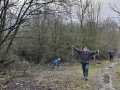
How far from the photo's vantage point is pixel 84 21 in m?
33.1

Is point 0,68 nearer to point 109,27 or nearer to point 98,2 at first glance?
point 98,2

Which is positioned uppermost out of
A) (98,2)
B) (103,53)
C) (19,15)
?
(98,2)

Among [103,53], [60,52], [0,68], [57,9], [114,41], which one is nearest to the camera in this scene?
[57,9]

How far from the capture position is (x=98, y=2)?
118 ft

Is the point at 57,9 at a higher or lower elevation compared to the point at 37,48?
higher

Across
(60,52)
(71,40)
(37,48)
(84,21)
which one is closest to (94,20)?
(84,21)

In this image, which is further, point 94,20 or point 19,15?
point 94,20

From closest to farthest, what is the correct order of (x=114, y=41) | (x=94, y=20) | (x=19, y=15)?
(x=19, y=15) → (x=94, y=20) → (x=114, y=41)

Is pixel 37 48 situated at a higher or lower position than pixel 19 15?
lower

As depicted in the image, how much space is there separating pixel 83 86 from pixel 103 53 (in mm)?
33666

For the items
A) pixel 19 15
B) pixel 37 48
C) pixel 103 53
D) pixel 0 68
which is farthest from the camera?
pixel 103 53

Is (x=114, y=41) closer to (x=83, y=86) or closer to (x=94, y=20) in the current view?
(x=94, y=20)

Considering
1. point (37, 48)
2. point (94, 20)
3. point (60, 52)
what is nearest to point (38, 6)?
point (37, 48)

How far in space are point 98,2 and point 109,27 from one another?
1758 cm
